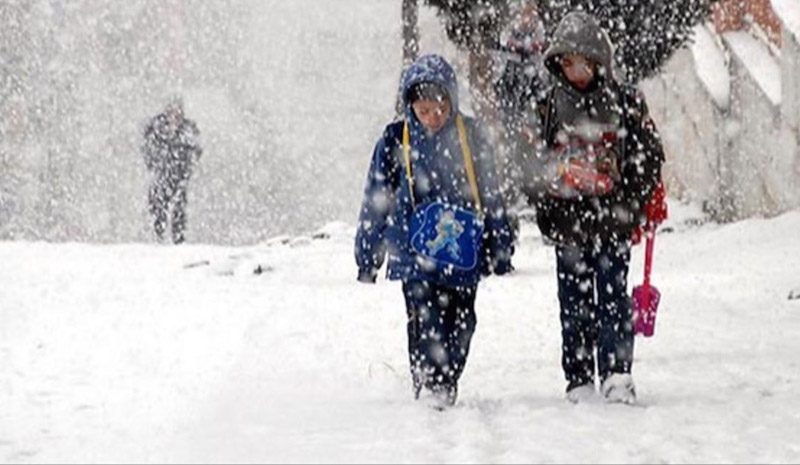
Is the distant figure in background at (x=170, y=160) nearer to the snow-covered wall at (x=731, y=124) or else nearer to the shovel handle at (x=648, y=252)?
the snow-covered wall at (x=731, y=124)

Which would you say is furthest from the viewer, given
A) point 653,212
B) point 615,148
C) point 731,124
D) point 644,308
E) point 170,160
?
point 170,160

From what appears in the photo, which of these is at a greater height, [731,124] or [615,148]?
[615,148]

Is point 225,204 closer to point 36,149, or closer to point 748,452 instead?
point 36,149

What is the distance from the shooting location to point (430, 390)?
5438 millimetres

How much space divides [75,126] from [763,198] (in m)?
27.6

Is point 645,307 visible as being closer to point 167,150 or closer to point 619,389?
point 619,389

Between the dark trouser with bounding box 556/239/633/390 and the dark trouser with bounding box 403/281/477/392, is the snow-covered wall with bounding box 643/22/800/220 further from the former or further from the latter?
the dark trouser with bounding box 403/281/477/392

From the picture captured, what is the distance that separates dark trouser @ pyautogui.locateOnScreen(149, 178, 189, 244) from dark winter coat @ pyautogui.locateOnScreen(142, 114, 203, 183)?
0.07m

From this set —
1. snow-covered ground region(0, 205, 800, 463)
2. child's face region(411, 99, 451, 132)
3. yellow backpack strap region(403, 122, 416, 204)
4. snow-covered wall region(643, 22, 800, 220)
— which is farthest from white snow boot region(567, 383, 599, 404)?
snow-covered wall region(643, 22, 800, 220)

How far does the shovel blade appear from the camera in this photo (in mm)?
5996

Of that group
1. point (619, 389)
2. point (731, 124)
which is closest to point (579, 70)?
point (619, 389)

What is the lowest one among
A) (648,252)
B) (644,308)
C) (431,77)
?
(644,308)

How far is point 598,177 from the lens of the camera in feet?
17.5

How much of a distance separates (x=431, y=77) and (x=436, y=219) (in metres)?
0.54
